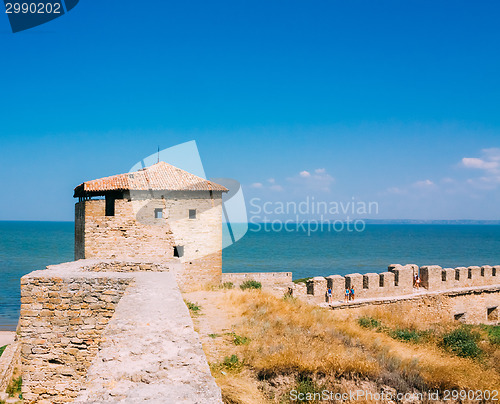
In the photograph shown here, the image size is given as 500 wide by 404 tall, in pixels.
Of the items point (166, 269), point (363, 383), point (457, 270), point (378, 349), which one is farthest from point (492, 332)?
point (166, 269)

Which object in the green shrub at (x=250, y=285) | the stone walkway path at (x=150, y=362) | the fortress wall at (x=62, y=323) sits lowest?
the green shrub at (x=250, y=285)

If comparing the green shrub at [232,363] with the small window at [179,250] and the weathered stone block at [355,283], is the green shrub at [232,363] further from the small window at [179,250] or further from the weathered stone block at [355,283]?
the weathered stone block at [355,283]

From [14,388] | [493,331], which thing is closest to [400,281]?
[493,331]

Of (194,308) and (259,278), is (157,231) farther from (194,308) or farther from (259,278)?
(259,278)

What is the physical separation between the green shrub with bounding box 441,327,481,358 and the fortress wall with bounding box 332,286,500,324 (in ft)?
14.4

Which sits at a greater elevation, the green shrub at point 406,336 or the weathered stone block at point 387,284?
the weathered stone block at point 387,284

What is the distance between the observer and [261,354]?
782 centimetres

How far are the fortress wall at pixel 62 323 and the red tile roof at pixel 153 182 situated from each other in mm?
9296

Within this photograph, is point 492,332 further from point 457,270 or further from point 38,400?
point 38,400

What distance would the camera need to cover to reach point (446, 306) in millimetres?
18625

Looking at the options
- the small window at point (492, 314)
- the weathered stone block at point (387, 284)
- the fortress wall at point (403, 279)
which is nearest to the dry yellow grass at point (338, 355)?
the weathered stone block at point (387, 284)

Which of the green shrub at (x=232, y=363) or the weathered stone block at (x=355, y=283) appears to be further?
the weathered stone block at (x=355, y=283)

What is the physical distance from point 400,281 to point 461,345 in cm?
668

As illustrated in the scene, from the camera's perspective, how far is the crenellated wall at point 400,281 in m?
16.6
